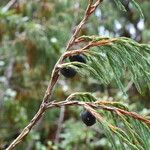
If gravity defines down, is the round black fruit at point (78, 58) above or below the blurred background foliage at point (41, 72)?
above

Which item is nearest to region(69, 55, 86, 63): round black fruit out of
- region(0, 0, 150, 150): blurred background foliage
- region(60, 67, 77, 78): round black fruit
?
region(60, 67, 77, 78): round black fruit

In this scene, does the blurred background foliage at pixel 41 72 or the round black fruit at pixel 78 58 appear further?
the blurred background foliage at pixel 41 72

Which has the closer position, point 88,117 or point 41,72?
point 88,117

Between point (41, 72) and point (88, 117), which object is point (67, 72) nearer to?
point (88, 117)

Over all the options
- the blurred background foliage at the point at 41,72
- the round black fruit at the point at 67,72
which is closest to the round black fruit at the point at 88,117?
the round black fruit at the point at 67,72

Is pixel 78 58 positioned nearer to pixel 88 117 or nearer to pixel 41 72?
pixel 88 117

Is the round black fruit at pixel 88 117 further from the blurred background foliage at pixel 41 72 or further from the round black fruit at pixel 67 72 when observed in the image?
the blurred background foliage at pixel 41 72

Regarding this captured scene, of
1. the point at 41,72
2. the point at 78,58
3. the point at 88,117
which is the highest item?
the point at 78,58


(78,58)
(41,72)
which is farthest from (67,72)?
(41,72)

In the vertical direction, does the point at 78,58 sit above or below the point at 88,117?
above

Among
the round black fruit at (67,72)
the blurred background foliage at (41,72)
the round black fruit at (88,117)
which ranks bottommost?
the blurred background foliage at (41,72)
